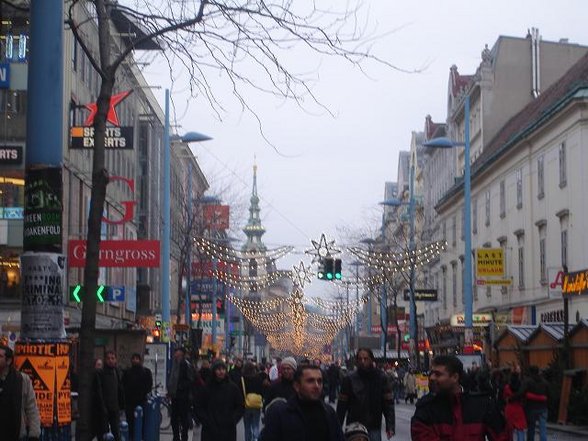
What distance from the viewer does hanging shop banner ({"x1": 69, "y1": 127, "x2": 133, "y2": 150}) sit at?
3444cm

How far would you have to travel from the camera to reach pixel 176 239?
7362cm

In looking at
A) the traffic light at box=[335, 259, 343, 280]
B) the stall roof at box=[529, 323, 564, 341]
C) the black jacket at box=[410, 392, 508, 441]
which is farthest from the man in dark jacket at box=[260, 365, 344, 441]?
the traffic light at box=[335, 259, 343, 280]

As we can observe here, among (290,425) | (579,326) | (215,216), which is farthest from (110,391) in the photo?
(215,216)

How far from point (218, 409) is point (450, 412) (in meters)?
A: 8.12

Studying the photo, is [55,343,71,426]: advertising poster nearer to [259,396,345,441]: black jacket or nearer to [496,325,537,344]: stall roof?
[259,396,345,441]: black jacket

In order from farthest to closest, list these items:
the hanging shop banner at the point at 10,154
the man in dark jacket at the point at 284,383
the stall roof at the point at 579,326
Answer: the hanging shop banner at the point at 10,154
the stall roof at the point at 579,326
the man in dark jacket at the point at 284,383

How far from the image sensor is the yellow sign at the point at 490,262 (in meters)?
46.8

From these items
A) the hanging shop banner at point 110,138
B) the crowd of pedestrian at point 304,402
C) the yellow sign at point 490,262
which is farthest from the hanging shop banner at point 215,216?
the crowd of pedestrian at point 304,402

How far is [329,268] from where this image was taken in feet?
143

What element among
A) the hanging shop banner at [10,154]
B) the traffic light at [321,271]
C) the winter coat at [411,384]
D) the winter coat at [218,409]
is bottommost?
the winter coat at [411,384]

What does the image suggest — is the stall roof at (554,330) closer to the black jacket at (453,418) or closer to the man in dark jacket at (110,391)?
the man in dark jacket at (110,391)

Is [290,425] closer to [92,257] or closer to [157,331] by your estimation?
[92,257]

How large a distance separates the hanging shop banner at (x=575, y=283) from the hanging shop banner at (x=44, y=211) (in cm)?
2384

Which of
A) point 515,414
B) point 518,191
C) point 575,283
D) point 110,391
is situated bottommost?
point 515,414
